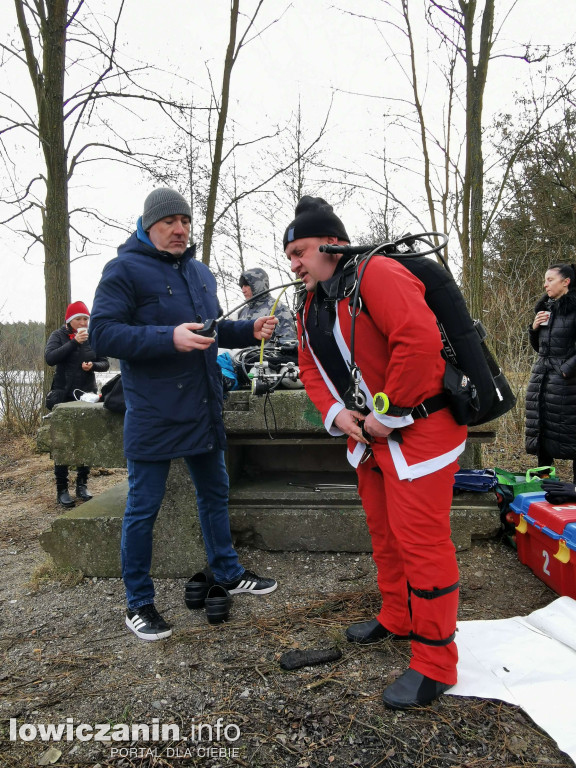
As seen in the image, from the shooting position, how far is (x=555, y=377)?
15.2ft

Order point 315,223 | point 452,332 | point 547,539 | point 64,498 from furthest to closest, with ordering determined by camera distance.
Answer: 1. point 64,498
2. point 547,539
3. point 315,223
4. point 452,332

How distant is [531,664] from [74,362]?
492 centimetres

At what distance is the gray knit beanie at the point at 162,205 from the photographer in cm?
284

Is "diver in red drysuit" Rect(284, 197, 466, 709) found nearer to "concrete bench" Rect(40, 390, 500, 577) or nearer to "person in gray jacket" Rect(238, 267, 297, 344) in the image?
"concrete bench" Rect(40, 390, 500, 577)

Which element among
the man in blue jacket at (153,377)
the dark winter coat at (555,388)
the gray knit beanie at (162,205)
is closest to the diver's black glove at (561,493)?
the dark winter coat at (555,388)

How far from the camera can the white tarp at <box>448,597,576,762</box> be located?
2066mm

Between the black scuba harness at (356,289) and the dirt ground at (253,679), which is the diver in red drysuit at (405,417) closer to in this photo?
the black scuba harness at (356,289)

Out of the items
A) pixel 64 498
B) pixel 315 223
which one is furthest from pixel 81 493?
pixel 315 223

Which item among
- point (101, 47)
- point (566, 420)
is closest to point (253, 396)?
point (566, 420)

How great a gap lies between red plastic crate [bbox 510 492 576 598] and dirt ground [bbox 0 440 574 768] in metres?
0.11

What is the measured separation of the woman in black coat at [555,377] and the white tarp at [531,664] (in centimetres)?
212

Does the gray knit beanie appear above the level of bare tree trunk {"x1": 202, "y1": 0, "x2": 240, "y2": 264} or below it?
below

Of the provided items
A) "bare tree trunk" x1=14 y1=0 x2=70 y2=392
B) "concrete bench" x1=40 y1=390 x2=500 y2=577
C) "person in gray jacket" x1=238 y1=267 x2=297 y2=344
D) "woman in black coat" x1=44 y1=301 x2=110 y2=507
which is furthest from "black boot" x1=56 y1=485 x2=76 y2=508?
"bare tree trunk" x1=14 y1=0 x2=70 y2=392

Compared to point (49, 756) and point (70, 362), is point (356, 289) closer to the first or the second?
point (49, 756)
